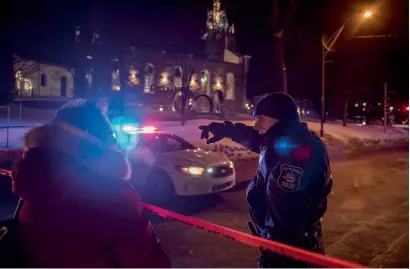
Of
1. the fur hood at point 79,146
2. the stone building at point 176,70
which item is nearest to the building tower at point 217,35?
the stone building at point 176,70

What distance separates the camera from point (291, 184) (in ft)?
8.46

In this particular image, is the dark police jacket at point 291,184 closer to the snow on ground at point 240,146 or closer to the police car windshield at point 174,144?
the police car windshield at point 174,144

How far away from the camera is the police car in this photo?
9.45m

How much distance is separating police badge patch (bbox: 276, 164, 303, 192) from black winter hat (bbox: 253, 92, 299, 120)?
40cm

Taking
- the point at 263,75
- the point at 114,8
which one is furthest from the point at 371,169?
the point at 263,75

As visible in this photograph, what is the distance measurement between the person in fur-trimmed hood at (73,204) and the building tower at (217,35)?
5364cm

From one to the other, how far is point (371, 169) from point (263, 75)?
51715 mm

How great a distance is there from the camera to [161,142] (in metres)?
10.5

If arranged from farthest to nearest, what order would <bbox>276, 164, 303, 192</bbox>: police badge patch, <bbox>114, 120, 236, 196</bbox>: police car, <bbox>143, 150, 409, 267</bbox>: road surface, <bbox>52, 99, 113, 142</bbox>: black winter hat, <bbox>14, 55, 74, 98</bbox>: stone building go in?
<bbox>14, 55, 74, 98</bbox>: stone building → <bbox>114, 120, 236, 196</bbox>: police car → <bbox>143, 150, 409, 267</bbox>: road surface → <bbox>276, 164, 303, 192</bbox>: police badge patch → <bbox>52, 99, 113, 142</bbox>: black winter hat

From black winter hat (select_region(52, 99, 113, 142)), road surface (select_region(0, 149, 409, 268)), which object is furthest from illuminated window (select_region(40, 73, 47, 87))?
black winter hat (select_region(52, 99, 113, 142))

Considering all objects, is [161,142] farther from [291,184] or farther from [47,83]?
[47,83]

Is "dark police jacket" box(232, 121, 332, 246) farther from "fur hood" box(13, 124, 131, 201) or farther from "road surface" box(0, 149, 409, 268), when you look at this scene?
"road surface" box(0, 149, 409, 268)

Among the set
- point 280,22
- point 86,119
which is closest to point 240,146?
point 280,22

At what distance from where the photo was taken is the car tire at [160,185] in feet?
31.6
